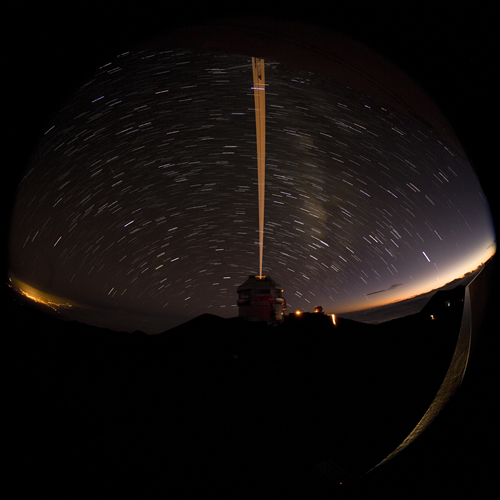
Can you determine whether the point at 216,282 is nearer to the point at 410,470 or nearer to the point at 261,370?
the point at 261,370

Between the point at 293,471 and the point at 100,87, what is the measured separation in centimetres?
216

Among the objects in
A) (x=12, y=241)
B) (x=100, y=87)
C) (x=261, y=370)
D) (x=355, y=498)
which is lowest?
(x=355, y=498)

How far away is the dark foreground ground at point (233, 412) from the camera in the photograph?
3.51 ft

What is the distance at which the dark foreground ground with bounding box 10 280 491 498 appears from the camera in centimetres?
107

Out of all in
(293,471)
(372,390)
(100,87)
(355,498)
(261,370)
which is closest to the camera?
(355,498)

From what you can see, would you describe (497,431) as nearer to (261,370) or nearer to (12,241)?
(261,370)

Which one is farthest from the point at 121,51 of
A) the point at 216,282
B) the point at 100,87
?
the point at 216,282

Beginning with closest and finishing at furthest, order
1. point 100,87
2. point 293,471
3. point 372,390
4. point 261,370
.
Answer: point 293,471 → point 100,87 → point 261,370 → point 372,390

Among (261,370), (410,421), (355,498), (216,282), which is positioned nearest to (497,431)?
(410,421)

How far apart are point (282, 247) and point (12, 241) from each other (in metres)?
1.51

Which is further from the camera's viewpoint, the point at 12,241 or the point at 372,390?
the point at 372,390

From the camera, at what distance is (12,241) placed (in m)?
1.29

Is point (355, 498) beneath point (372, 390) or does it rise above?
beneath

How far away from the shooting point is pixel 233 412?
1354mm
